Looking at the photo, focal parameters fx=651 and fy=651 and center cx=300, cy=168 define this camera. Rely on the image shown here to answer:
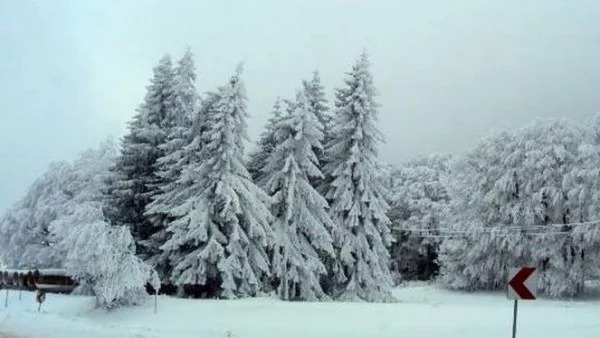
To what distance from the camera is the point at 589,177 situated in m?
42.7

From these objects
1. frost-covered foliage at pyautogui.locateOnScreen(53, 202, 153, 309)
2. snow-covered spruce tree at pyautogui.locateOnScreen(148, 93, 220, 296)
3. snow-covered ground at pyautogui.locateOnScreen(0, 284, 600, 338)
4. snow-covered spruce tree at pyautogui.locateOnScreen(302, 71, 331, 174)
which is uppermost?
snow-covered spruce tree at pyautogui.locateOnScreen(302, 71, 331, 174)

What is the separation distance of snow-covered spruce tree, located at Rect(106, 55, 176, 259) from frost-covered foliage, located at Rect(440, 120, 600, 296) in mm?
25559

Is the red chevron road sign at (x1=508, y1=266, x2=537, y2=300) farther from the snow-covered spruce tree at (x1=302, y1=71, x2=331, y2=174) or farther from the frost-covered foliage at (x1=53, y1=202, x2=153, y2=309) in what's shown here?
the snow-covered spruce tree at (x1=302, y1=71, x2=331, y2=174)

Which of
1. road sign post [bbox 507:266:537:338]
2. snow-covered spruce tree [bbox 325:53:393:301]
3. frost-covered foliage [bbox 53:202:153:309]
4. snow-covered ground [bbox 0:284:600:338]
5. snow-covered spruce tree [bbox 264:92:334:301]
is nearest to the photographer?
road sign post [bbox 507:266:537:338]

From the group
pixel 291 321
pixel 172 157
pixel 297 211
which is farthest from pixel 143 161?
pixel 291 321

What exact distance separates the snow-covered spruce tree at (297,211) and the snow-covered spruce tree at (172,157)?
5040 mm

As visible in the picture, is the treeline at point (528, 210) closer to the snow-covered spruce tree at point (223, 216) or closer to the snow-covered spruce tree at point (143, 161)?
the snow-covered spruce tree at point (223, 216)

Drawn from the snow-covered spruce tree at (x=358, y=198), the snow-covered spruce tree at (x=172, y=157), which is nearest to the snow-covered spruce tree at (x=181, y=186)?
the snow-covered spruce tree at (x=172, y=157)

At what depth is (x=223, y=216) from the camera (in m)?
29.3

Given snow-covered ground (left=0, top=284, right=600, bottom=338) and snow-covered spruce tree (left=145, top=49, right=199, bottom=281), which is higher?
snow-covered spruce tree (left=145, top=49, right=199, bottom=281)

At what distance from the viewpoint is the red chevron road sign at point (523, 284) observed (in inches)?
508

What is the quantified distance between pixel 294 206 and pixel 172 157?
6.87 m

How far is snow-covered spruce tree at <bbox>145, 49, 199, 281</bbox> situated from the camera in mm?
31562

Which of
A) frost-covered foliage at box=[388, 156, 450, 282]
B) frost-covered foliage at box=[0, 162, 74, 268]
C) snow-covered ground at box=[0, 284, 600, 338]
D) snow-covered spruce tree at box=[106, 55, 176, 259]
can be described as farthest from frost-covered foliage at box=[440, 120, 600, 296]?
frost-covered foliage at box=[0, 162, 74, 268]
